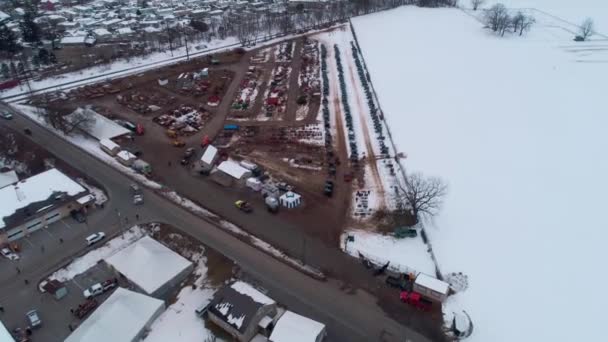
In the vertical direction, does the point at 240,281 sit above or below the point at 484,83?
below

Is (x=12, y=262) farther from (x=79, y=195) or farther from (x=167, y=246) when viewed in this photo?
(x=167, y=246)

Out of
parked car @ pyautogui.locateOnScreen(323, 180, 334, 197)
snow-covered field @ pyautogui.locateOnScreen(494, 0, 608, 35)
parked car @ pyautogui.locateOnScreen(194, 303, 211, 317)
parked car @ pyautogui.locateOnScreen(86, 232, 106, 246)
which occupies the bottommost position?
parked car @ pyautogui.locateOnScreen(194, 303, 211, 317)

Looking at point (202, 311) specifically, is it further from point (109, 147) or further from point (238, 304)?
point (109, 147)

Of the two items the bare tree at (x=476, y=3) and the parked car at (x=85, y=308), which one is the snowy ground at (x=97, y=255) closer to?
the parked car at (x=85, y=308)

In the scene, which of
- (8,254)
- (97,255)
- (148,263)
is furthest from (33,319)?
(8,254)

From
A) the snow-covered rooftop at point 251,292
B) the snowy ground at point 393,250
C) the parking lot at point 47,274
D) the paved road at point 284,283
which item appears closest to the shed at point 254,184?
the paved road at point 284,283

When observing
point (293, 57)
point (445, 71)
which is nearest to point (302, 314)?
point (445, 71)

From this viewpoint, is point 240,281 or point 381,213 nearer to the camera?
point 240,281

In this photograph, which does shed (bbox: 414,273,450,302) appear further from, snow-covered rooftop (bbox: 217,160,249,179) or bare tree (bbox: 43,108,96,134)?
bare tree (bbox: 43,108,96,134)

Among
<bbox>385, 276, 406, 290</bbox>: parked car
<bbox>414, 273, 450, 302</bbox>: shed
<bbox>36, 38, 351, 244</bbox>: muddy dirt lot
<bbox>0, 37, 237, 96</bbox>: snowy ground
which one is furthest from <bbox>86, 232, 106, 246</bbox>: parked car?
<bbox>0, 37, 237, 96</bbox>: snowy ground
